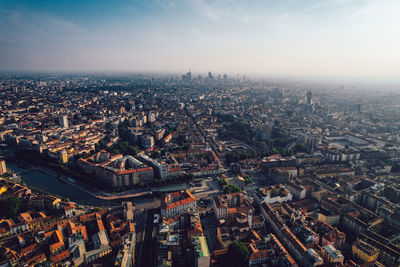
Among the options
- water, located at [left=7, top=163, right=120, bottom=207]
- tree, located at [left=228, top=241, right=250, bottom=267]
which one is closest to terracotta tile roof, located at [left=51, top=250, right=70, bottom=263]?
water, located at [left=7, top=163, right=120, bottom=207]

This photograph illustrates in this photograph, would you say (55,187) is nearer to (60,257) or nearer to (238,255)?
(60,257)

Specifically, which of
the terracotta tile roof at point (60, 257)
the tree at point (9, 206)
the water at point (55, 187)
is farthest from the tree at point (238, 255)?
the tree at point (9, 206)

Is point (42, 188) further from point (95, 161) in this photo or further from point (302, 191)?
point (302, 191)

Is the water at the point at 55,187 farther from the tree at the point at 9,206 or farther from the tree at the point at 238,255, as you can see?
the tree at the point at 238,255

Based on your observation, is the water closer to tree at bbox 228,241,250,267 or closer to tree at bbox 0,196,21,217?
tree at bbox 0,196,21,217

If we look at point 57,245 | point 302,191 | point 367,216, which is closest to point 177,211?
point 57,245

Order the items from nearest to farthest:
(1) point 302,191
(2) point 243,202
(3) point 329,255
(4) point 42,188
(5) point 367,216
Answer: (3) point 329,255, (5) point 367,216, (2) point 243,202, (1) point 302,191, (4) point 42,188
